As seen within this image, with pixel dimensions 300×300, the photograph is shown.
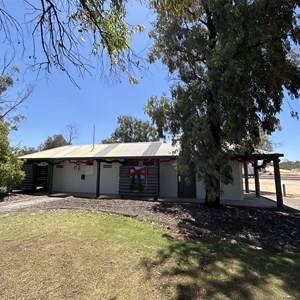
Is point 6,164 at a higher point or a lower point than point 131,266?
higher

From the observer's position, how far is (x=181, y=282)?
3.74m

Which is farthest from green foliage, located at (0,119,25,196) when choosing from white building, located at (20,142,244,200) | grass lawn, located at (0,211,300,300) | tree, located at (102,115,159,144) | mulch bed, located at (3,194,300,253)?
tree, located at (102,115,159,144)

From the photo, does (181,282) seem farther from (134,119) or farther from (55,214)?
(134,119)

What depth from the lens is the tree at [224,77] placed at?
727cm

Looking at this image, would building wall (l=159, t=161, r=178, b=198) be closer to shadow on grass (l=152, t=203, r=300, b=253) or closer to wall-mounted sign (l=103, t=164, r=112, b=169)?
wall-mounted sign (l=103, t=164, r=112, b=169)

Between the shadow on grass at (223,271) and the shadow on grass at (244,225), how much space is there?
1.04m

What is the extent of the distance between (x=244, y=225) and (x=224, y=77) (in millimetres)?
4855

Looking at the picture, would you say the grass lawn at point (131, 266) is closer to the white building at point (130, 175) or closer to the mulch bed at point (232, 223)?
the mulch bed at point (232, 223)

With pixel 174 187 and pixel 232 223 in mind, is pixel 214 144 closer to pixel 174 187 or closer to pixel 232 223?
pixel 232 223

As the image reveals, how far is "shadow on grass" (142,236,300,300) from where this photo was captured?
350 cm

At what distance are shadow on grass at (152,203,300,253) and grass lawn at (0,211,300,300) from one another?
843 millimetres

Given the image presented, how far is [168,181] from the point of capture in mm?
14938

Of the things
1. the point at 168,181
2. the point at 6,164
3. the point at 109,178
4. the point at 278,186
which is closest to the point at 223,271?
the point at 278,186

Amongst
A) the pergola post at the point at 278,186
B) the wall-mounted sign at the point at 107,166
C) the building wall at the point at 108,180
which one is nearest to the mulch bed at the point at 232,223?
the pergola post at the point at 278,186
